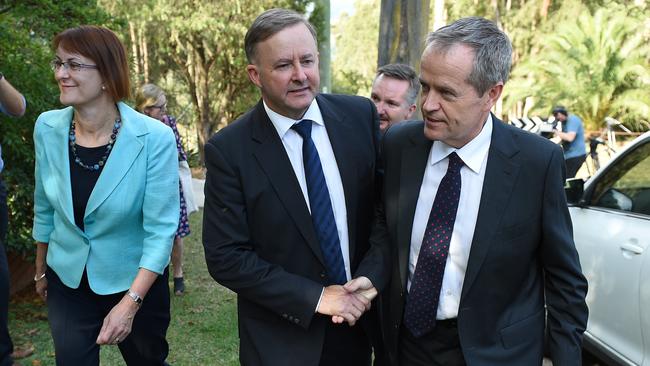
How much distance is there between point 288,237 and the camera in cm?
228

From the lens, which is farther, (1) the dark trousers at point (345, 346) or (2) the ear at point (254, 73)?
(1) the dark trousers at point (345, 346)

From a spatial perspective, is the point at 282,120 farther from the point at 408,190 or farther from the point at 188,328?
the point at 188,328

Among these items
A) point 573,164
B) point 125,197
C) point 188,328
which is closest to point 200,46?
point 573,164

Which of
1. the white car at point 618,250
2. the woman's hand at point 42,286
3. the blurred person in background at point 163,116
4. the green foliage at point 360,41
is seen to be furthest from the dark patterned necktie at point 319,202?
the green foliage at point 360,41

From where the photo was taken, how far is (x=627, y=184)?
3.99m

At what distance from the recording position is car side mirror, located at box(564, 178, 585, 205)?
161 inches

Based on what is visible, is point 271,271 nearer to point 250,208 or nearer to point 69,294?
point 250,208

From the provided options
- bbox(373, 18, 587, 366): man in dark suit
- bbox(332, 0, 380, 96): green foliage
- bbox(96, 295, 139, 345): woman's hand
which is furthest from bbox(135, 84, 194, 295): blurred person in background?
bbox(332, 0, 380, 96): green foliage

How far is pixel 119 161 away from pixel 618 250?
2.92m

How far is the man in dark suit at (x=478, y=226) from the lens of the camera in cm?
204

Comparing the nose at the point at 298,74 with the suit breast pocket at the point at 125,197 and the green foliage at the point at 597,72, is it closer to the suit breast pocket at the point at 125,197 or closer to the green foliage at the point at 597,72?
the suit breast pocket at the point at 125,197

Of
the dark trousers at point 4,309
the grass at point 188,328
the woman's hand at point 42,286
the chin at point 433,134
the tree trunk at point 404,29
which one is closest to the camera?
the chin at point 433,134

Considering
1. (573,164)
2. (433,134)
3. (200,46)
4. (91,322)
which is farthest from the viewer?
(200,46)

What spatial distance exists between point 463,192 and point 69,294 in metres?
1.88
